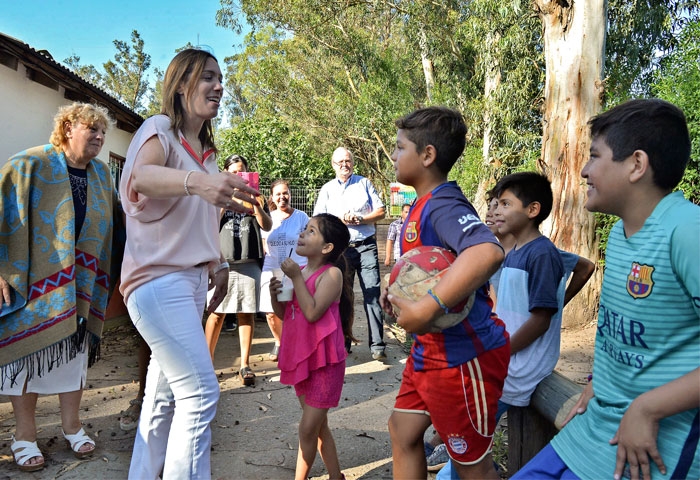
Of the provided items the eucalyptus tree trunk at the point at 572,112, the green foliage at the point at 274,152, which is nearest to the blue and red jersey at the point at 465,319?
the eucalyptus tree trunk at the point at 572,112

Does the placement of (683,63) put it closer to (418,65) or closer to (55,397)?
(55,397)

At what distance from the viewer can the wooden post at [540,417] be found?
7.95 feet

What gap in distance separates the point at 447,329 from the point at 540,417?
1.06m

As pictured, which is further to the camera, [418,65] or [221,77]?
[418,65]

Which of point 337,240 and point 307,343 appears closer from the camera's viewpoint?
point 307,343

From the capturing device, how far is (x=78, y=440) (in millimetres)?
3721

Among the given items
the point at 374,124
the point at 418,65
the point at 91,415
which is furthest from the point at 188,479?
the point at 418,65

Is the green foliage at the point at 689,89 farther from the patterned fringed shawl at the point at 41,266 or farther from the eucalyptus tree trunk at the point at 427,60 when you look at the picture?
the eucalyptus tree trunk at the point at 427,60

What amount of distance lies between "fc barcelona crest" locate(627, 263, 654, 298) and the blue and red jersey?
0.49 metres

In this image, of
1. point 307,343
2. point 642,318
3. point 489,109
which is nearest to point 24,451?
point 307,343

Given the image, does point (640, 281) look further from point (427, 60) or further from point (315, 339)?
point (427, 60)

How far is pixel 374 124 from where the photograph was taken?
81.5 feet

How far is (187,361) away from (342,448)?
1895mm

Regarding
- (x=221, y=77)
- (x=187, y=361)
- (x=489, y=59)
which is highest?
(x=489, y=59)
